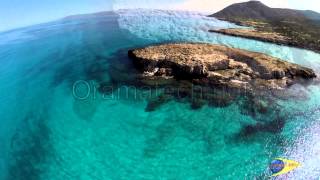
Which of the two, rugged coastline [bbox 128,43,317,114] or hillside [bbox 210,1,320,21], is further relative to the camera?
hillside [bbox 210,1,320,21]

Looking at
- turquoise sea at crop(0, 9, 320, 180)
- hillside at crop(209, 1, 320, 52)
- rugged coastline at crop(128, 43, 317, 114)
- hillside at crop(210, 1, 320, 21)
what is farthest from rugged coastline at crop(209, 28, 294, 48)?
rugged coastline at crop(128, 43, 317, 114)

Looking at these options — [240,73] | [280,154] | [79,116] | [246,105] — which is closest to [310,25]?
[240,73]

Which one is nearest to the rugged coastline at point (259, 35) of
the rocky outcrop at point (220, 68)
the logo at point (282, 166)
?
the rocky outcrop at point (220, 68)

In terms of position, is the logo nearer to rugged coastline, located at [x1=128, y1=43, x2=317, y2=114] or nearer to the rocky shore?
rugged coastline, located at [x1=128, y1=43, x2=317, y2=114]

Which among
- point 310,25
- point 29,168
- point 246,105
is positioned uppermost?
point 310,25

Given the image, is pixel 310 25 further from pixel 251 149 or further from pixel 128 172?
pixel 128 172

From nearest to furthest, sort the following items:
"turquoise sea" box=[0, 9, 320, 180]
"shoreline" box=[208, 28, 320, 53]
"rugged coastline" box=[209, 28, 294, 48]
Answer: "turquoise sea" box=[0, 9, 320, 180]
"shoreline" box=[208, 28, 320, 53]
"rugged coastline" box=[209, 28, 294, 48]

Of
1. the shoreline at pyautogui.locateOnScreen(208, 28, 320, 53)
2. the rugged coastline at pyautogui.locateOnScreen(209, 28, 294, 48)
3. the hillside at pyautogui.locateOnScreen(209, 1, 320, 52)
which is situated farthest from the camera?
the hillside at pyautogui.locateOnScreen(209, 1, 320, 52)

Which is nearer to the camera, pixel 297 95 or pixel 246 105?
pixel 246 105

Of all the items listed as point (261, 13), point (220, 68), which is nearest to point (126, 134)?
point (220, 68)
